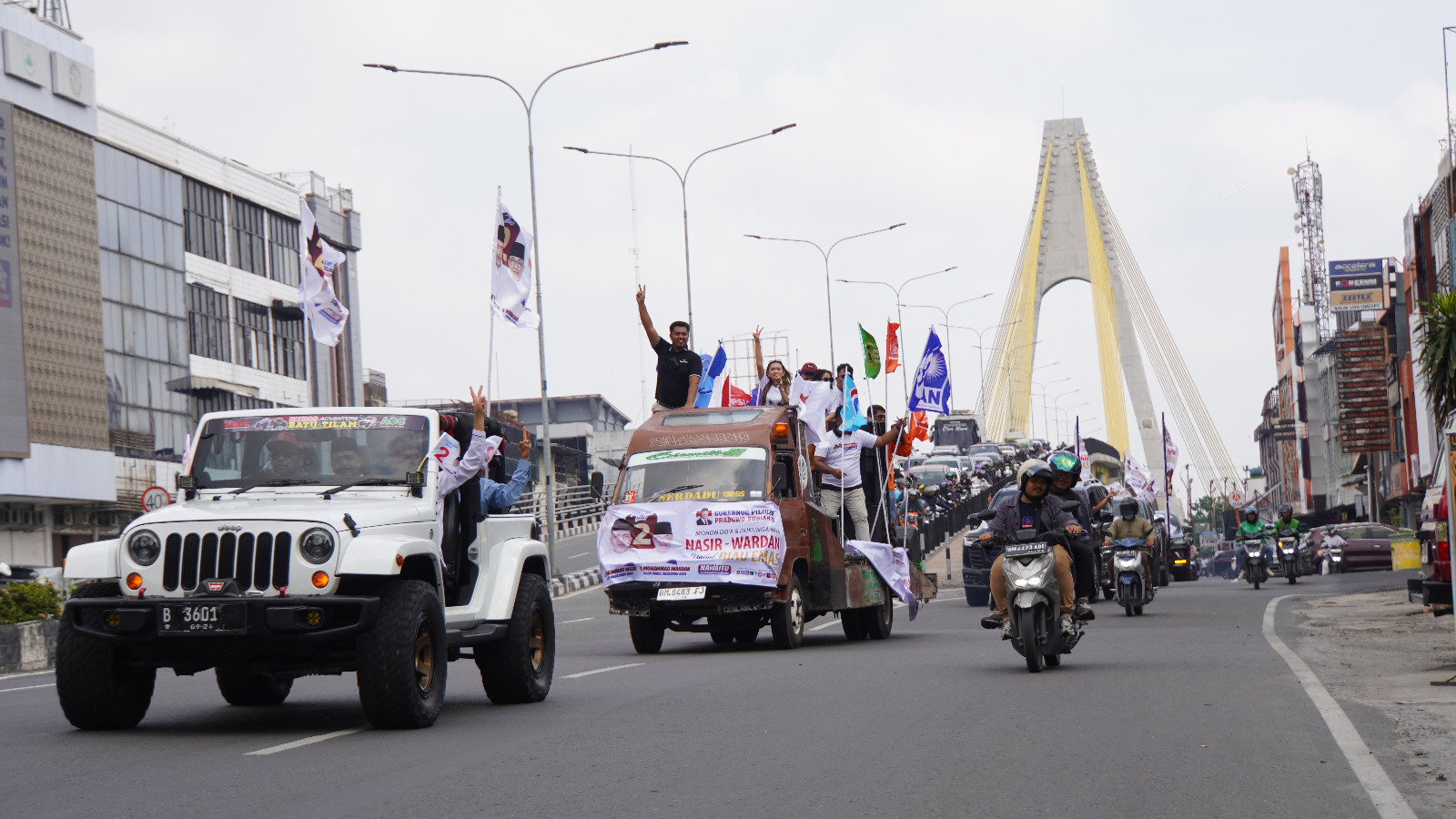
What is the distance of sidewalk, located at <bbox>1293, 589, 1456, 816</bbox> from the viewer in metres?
8.00

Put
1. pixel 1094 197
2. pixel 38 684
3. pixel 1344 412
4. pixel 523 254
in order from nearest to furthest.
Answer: pixel 38 684
pixel 523 254
pixel 1344 412
pixel 1094 197

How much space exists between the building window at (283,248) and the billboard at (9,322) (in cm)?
1943

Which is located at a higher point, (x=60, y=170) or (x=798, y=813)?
(x=60, y=170)

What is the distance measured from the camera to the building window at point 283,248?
68062 millimetres

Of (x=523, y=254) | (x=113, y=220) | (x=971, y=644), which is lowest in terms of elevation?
(x=971, y=644)

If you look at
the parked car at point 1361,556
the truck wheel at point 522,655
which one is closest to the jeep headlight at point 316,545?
the truck wheel at point 522,655

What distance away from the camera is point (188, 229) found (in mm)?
61438

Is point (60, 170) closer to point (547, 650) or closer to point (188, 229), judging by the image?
point (188, 229)

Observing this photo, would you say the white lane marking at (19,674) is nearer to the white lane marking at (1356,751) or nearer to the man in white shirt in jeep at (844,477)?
the man in white shirt in jeep at (844,477)

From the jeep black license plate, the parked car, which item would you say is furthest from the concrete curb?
the jeep black license plate

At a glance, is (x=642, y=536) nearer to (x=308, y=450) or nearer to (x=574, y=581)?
(x=308, y=450)

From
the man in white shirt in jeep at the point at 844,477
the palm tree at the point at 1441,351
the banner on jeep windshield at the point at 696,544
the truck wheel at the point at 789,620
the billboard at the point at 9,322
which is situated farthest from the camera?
the billboard at the point at 9,322

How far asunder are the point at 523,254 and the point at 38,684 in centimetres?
1478

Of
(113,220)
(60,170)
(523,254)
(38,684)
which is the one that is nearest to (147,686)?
(38,684)
